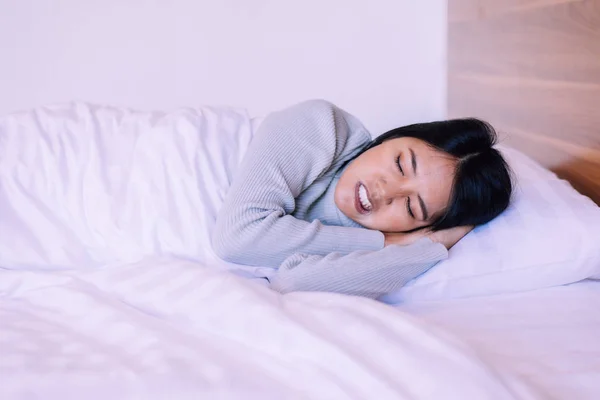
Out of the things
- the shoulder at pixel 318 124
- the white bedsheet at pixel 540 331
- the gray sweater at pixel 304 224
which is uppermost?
the shoulder at pixel 318 124

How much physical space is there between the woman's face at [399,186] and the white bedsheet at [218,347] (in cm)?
37

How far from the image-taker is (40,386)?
679 mm

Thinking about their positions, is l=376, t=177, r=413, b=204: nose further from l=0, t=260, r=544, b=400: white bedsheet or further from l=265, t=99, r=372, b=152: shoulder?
l=0, t=260, r=544, b=400: white bedsheet

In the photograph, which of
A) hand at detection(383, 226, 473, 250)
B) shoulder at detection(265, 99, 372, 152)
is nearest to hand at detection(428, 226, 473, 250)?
hand at detection(383, 226, 473, 250)

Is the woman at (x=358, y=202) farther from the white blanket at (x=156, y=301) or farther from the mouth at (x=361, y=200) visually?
the white blanket at (x=156, y=301)

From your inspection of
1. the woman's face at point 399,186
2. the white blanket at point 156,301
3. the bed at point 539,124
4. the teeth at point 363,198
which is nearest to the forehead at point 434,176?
the woman's face at point 399,186

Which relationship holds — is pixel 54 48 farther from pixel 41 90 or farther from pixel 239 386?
pixel 239 386

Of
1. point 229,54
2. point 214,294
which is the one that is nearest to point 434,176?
point 214,294

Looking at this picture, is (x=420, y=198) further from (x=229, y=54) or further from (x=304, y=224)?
(x=229, y=54)

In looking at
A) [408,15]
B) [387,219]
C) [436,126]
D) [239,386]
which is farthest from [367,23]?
[239,386]

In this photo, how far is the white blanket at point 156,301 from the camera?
2.31 feet

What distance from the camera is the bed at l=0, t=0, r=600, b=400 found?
0.71 metres

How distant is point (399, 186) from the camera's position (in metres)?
1.25

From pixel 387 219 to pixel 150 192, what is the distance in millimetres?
471
